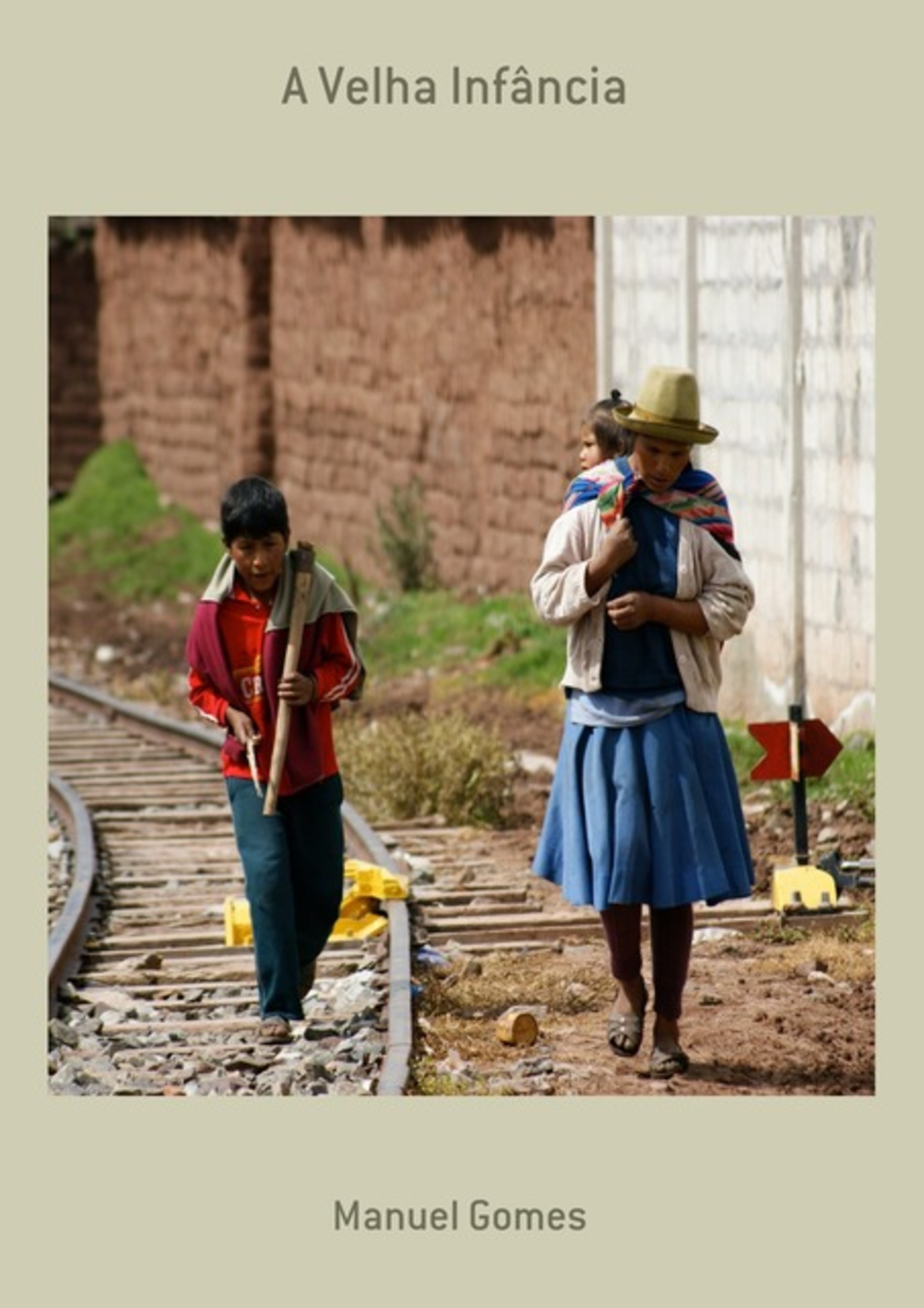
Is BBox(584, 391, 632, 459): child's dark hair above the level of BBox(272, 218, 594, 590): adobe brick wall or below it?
below

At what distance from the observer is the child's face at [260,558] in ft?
26.9

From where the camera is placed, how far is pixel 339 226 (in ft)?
72.1

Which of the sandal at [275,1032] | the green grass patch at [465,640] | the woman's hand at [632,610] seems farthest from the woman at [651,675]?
the green grass patch at [465,640]

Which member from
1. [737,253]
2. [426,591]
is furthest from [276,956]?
[426,591]

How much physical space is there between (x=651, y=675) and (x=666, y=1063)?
1.19 metres

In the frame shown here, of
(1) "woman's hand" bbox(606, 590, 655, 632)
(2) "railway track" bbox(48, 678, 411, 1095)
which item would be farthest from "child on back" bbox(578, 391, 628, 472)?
→ (2) "railway track" bbox(48, 678, 411, 1095)

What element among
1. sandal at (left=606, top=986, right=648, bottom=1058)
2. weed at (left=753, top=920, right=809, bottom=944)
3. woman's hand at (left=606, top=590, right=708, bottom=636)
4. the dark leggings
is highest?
woman's hand at (left=606, top=590, right=708, bottom=636)

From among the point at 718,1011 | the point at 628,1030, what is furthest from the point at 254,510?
the point at 718,1011

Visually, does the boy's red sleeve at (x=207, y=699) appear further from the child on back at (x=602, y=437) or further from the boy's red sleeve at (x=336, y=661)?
the child on back at (x=602, y=437)

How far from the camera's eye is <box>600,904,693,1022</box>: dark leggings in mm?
7852

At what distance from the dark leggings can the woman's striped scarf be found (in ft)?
3.55

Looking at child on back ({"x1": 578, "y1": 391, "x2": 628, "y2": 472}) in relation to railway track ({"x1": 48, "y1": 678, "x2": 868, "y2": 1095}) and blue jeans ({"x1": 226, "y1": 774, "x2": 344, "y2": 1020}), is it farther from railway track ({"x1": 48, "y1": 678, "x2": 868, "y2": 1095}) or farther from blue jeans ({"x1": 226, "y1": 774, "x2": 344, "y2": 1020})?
railway track ({"x1": 48, "y1": 678, "x2": 868, "y2": 1095})

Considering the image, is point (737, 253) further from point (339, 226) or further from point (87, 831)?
point (339, 226)

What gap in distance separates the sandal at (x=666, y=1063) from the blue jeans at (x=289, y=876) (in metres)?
1.29
